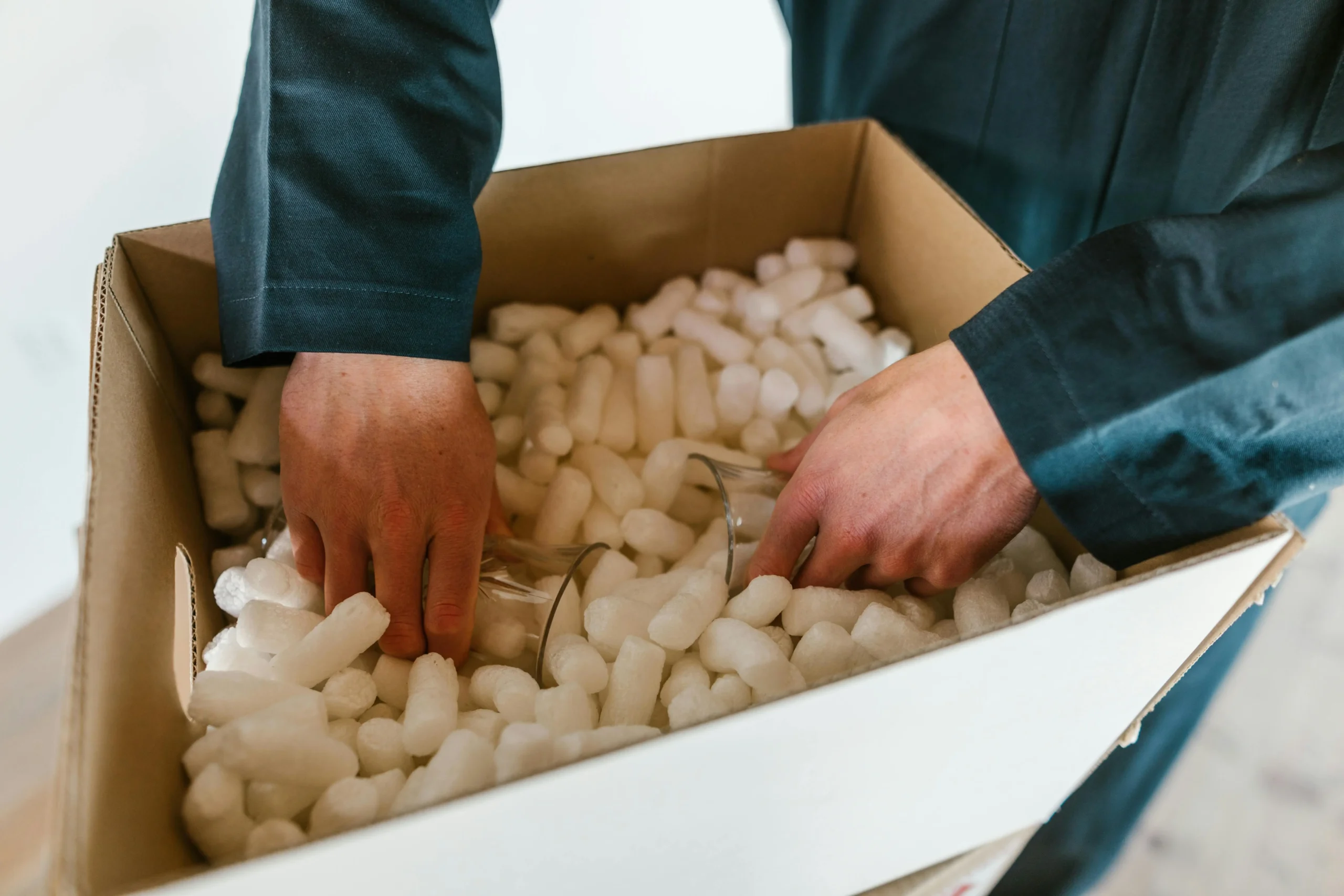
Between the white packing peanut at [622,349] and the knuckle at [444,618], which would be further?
the white packing peanut at [622,349]

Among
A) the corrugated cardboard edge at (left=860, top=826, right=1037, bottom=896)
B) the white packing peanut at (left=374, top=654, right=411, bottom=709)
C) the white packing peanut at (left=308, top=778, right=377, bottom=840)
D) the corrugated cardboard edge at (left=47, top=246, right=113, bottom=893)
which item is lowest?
the corrugated cardboard edge at (left=860, top=826, right=1037, bottom=896)

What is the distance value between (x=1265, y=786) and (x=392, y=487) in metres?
1.13

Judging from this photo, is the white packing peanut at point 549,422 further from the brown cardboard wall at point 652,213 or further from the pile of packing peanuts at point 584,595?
the brown cardboard wall at point 652,213

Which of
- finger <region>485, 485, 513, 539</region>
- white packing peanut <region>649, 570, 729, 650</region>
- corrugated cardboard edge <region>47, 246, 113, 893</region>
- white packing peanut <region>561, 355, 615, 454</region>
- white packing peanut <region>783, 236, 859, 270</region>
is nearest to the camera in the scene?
corrugated cardboard edge <region>47, 246, 113, 893</region>

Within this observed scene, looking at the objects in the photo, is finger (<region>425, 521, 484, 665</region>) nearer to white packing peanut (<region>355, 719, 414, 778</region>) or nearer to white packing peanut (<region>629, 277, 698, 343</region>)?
white packing peanut (<region>355, 719, 414, 778</region>)

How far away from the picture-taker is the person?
431 millimetres

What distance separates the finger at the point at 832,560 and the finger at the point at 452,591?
20 centimetres

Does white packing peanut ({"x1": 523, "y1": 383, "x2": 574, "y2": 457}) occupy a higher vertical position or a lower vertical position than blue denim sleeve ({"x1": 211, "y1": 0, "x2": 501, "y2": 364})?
lower

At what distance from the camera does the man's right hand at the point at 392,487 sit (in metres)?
0.56

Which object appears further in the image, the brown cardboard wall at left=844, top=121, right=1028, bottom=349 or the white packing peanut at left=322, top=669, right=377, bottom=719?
the brown cardboard wall at left=844, top=121, right=1028, bottom=349

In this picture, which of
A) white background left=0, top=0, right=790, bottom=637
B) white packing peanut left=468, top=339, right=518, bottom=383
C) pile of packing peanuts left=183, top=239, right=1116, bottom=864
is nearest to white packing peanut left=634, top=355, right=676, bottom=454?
pile of packing peanuts left=183, top=239, right=1116, bottom=864

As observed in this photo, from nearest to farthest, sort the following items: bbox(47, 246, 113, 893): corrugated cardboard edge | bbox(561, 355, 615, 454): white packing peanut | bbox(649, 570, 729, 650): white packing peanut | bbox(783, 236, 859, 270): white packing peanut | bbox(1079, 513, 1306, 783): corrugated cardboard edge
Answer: bbox(47, 246, 113, 893): corrugated cardboard edge < bbox(1079, 513, 1306, 783): corrugated cardboard edge < bbox(649, 570, 729, 650): white packing peanut < bbox(561, 355, 615, 454): white packing peanut < bbox(783, 236, 859, 270): white packing peanut

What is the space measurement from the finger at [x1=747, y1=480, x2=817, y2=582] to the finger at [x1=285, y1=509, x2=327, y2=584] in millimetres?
271

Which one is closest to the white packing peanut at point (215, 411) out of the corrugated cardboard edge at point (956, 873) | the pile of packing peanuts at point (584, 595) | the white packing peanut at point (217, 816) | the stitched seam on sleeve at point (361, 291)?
the pile of packing peanuts at point (584, 595)
